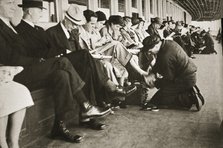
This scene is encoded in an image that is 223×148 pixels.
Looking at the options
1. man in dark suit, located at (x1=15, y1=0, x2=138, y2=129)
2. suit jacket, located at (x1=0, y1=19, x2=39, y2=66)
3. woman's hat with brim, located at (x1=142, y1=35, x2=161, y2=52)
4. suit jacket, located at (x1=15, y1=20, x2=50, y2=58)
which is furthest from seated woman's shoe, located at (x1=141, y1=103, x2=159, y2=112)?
suit jacket, located at (x1=0, y1=19, x2=39, y2=66)

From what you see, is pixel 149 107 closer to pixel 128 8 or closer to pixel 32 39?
pixel 32 39

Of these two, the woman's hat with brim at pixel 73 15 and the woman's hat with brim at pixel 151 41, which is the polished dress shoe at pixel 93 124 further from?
the woman's hat with brim at pixel 151 41

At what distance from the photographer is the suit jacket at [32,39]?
1.86 m

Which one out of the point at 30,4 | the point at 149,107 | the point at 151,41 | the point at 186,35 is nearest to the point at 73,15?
the point at 30,4

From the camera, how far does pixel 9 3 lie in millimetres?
1549

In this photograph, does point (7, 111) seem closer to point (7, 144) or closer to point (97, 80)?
point (7, 144)

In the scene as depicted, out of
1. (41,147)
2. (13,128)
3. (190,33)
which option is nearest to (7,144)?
(13,128)

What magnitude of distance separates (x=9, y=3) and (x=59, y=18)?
0.92 metres

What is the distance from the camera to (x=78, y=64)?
2111mm

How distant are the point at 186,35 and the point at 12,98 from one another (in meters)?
Answer: 2.33

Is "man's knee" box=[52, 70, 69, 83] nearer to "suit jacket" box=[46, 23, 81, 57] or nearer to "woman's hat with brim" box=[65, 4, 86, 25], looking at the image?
"suit jacket" box=[46, 23, 81, 57]

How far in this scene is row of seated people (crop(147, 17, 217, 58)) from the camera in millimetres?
2965

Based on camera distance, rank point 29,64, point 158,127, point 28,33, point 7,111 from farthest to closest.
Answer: point 158,127, point 28,33, point 29,64, point 7,111

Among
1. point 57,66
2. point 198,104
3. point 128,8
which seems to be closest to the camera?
point 57,66
